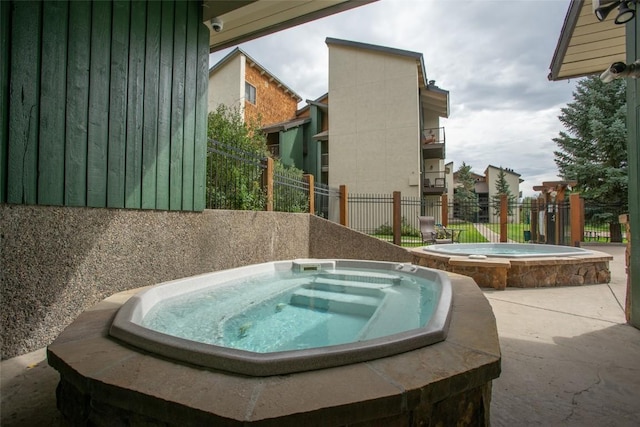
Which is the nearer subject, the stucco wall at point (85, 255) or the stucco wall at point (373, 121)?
the stucco wall at point (85, 255)

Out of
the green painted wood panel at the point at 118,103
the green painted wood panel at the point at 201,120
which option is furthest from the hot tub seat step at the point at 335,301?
the green painted wood panel at the point at 118,103

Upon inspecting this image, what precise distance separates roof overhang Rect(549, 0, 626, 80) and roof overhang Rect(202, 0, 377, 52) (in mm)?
2694

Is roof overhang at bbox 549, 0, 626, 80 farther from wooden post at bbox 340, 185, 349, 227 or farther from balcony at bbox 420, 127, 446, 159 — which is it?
balcony at bbox 420, 127, 446, 159

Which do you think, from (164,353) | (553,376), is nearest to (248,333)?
(164,353)

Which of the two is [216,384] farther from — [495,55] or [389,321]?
[495,55]

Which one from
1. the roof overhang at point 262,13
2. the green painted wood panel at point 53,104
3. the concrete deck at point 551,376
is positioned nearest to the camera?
the concrete deck at point 551,376

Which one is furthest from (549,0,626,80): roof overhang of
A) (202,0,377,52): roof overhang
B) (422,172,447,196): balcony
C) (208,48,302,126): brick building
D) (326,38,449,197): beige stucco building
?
(208,48,302,126): brick building

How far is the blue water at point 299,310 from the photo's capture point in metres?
2.74

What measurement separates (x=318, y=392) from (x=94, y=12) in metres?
4.03

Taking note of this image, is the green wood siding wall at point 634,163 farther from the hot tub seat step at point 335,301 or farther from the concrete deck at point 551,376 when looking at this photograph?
the hot tub seat step at point 335,301

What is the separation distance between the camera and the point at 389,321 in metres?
2.96

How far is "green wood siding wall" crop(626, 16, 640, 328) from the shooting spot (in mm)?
3174

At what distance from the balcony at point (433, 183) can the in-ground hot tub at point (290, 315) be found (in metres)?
13.0

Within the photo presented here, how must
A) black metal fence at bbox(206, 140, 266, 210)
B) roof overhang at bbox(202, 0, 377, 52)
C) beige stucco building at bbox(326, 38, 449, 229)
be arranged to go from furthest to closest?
beige stucco building at bbox(326, 38, 449, 229), black metal fence at bbox(206, 140, 266, 210), roof overhang at bbox(202, 0, 377, 52)
